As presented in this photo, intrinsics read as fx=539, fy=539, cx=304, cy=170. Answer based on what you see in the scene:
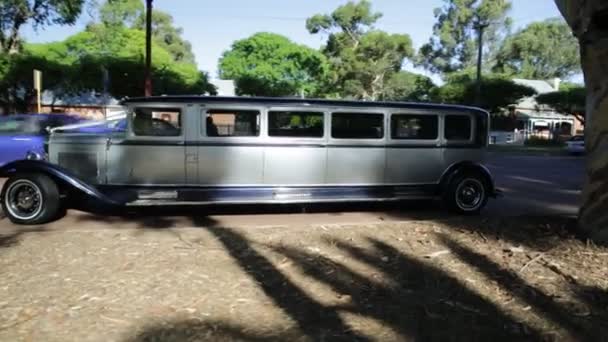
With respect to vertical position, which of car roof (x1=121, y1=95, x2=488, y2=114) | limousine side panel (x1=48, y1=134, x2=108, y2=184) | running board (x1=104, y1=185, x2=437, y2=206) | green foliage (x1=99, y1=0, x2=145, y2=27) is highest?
→ green foliage (x1=99, y1=0, x2=145, y2=27)

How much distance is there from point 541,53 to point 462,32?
11330 millimetres

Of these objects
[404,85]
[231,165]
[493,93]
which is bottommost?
[231,165]

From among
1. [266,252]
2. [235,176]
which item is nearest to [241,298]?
[266,252]

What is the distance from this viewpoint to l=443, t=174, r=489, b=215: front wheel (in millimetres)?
8781

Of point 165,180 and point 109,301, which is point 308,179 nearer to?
point 165,180

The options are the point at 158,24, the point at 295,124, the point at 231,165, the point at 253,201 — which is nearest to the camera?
the point at 231,165

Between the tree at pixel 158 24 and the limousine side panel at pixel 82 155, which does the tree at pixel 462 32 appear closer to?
the tree at pixel 158 24

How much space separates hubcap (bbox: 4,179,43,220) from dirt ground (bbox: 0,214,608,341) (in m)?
0.94

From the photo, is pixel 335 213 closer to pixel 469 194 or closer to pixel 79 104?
pixel 469 194

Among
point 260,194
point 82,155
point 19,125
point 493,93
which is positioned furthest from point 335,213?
point 493,93

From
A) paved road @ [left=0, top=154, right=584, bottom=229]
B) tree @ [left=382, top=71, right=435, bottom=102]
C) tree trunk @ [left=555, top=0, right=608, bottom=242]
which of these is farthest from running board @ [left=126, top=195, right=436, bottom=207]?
tree @ [left=382, top=71, right=435, bottom=102]

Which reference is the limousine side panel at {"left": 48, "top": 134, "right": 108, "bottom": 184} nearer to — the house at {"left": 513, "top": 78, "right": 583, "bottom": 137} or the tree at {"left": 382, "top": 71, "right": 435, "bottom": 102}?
the house at {"left": 513, "top": 78, "right": 583, "bottom": 137}

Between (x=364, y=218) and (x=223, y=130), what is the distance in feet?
8.27

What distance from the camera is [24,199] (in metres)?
7.38
